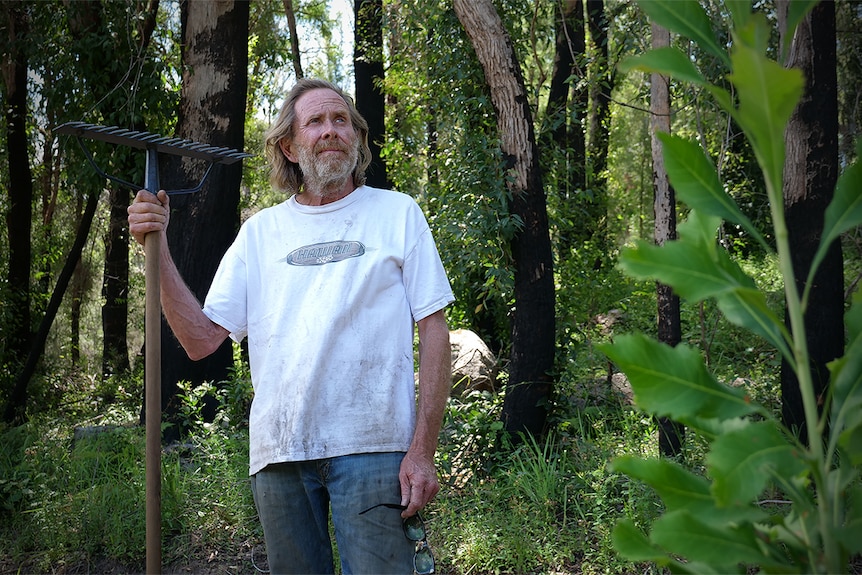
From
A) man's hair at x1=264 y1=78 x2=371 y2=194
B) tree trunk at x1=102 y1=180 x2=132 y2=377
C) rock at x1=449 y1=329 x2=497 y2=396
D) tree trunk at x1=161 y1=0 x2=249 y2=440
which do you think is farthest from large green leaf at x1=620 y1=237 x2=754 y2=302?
tree trunk at x1=102 y1=180 x2=132 y2=377

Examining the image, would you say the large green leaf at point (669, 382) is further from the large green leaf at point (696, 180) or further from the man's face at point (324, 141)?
the man's face at point (324, 141)

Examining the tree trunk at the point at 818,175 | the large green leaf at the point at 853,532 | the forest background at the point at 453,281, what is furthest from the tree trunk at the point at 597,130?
the large green leaf at the point at 853,532

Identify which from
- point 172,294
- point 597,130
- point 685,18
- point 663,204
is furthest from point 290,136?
point 597,130

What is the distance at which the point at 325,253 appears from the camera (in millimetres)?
2707

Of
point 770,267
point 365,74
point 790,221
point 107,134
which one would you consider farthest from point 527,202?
point 770,267

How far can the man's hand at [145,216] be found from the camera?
2.74 metres

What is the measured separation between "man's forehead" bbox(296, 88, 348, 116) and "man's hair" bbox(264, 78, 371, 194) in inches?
1.1

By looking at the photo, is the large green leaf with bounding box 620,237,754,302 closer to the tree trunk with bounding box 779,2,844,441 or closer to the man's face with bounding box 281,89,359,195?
the man's face with bounding box 281,89,359,195

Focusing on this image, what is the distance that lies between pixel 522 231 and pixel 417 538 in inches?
153

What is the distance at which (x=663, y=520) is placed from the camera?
117 centimetres

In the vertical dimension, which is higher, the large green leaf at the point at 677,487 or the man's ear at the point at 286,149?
the man's ear at the point at 286,149

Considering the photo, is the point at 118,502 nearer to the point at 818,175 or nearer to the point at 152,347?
the point at 152,347

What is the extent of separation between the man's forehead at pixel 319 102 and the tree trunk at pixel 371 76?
20.4 feet

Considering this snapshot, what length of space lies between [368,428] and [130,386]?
9947 millimetres
